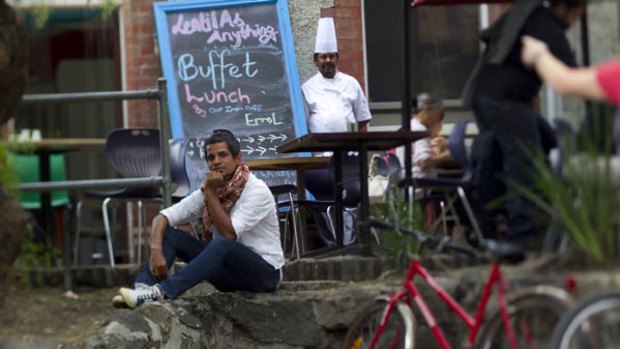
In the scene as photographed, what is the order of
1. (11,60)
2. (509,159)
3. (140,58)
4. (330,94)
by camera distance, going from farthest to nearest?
(140,58), (330,94), (11,60), (509,159)

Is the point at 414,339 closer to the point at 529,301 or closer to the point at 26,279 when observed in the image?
the point at 529,301

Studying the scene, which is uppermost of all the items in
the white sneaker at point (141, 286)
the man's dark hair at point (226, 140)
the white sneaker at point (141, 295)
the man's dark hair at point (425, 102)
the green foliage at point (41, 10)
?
the green foliage at point (41, 10)

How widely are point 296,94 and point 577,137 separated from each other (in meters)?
5.59

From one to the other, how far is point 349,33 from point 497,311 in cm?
445

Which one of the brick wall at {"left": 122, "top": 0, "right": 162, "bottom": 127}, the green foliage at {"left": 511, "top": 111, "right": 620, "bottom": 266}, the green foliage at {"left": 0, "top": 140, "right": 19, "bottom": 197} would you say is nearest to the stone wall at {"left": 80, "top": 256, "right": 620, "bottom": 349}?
the green foliage at {"left": 0, "top": 140, "right": 19, "bottom": 197}

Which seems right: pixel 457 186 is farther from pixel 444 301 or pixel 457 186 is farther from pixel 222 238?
pixel 222 238

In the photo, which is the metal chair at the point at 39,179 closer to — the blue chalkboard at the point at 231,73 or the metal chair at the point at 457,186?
the blue chalkboard at the point at 231,73

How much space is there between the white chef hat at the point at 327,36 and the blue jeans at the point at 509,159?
4194 mm

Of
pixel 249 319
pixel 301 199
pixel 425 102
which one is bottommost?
pixel 249 319

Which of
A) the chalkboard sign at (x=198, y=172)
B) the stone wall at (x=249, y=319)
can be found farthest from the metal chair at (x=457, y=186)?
the chalkboard sign at (x=198, y=172)

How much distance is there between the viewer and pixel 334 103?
9.74 m

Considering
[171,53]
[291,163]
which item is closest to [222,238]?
[291,163]

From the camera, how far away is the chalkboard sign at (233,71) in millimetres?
10820

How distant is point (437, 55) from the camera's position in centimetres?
602
